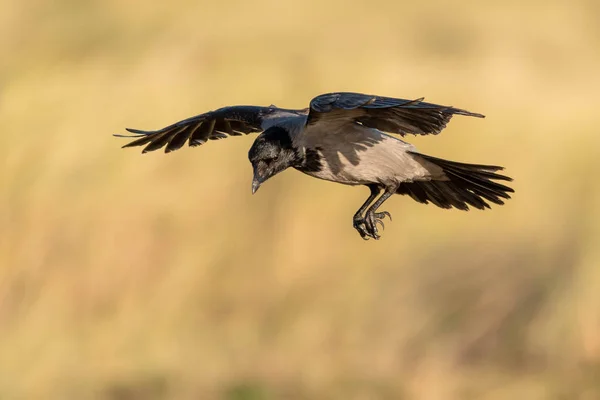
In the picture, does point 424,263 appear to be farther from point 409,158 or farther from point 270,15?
point 409,158

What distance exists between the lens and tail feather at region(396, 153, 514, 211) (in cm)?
1448

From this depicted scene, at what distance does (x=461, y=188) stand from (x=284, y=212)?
1742cm

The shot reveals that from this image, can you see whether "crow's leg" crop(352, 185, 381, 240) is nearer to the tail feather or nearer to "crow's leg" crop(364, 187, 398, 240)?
"crow's leg" crop(364, 187, 398, 240)

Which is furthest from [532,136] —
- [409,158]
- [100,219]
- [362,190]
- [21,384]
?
[409,158]

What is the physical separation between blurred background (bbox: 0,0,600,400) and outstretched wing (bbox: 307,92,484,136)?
1589 cm

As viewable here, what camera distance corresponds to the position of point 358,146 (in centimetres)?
1387

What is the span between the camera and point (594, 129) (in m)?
32.1

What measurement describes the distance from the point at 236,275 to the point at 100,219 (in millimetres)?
3557

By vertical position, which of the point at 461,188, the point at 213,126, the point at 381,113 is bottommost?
the point at 461,188

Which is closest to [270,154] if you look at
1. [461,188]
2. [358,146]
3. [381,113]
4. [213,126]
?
[358,146]

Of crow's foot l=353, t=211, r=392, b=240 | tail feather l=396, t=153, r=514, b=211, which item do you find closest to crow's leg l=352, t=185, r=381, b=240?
crow's foot l=353, t=211, r=392, b=240

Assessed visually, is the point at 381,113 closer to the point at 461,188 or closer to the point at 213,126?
the point at 461,188

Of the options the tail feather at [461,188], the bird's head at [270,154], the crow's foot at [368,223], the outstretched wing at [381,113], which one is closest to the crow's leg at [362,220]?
the crow's foot at [368,223]

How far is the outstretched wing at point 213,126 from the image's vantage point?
14.6 metres
